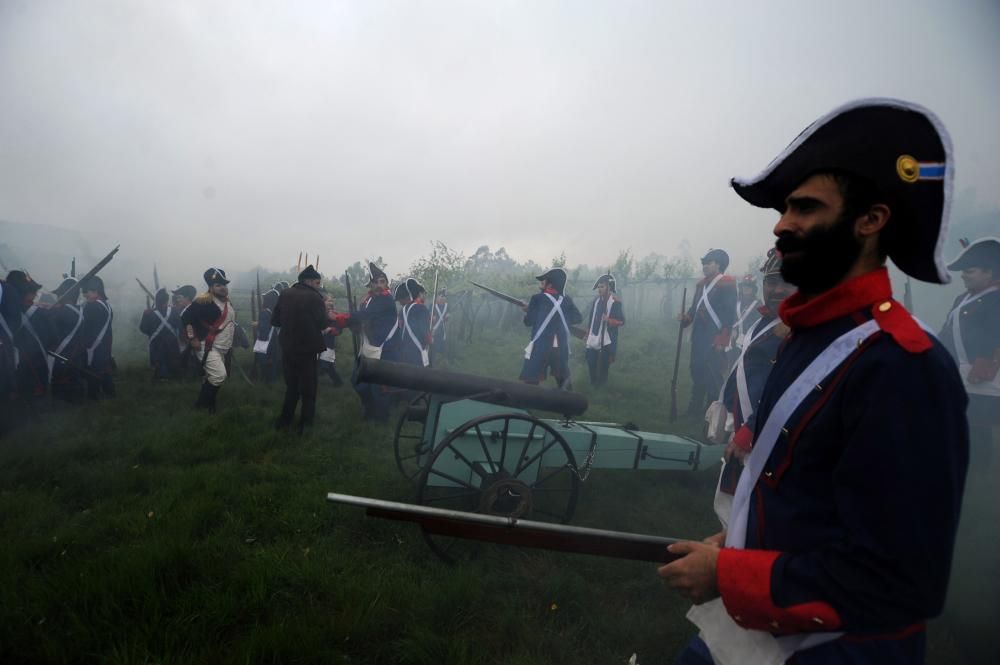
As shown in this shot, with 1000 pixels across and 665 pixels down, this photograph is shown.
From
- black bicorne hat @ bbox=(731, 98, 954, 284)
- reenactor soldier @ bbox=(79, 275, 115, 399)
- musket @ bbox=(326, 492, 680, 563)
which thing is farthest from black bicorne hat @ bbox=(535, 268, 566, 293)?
reenactor soldier @ bbox=(79, 275, 115, 399)

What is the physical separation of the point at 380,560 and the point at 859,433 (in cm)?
303

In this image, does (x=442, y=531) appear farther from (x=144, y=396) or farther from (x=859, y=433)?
(x=144, y=396)

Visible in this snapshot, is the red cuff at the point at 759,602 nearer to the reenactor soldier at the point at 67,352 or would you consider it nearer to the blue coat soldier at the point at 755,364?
the blue coat soldier at the point at 755,364

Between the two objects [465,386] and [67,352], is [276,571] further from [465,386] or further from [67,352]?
[67,352]

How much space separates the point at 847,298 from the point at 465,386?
290cm

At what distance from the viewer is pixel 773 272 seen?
330cm

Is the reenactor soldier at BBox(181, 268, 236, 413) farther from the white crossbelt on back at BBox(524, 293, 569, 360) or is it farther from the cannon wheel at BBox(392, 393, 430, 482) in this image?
the white crossbelt on back at BBox(524, 293, 569, 360)

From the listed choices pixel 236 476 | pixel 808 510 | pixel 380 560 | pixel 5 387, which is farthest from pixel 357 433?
pixel 808 510

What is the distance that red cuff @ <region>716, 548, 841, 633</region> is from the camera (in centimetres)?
100

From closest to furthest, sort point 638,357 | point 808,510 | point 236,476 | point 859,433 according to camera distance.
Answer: point 859,433 → point 808,510 → point 236,476 → point 638,357

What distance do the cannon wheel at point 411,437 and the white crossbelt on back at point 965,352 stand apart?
5.38m

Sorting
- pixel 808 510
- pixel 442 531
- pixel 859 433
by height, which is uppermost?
pixel 859 433

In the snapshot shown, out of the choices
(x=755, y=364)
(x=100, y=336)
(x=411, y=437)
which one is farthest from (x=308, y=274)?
(x=755, y=364)

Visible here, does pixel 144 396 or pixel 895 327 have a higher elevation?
pixel 895 327
